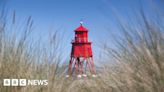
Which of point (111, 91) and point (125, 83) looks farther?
point (111, 91)

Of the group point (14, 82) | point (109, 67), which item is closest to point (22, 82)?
point (14, 82)

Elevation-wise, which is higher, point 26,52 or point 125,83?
point 26,52

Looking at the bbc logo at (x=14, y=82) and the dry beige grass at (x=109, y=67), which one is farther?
the bbc logo at (x=14, y=82)

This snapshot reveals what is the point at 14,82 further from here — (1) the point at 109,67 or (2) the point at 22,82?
(1) the point at 109,67

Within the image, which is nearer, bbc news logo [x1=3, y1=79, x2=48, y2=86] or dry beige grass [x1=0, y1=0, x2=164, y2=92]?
dry beige grass [x1=0, y1=0, x2=164, y2=92]

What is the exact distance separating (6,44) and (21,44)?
176 mm

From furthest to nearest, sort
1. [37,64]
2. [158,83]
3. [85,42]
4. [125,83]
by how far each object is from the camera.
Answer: [85,42]
[37,64]
[125,83]
[158,83]

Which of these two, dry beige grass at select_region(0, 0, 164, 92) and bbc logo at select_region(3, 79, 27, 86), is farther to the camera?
bbc logo at select_region(3, 79, 27, 86)

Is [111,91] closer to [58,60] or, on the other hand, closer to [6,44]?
[58,60]

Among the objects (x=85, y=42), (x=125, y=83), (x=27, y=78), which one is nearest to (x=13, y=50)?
(x=27, y=78)

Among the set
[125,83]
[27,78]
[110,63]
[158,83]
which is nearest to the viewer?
[158,83]

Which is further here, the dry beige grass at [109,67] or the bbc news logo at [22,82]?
the bbc news logo at [22,82]

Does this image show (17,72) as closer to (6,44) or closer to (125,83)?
(6,44)

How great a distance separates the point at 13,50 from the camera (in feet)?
13.1
